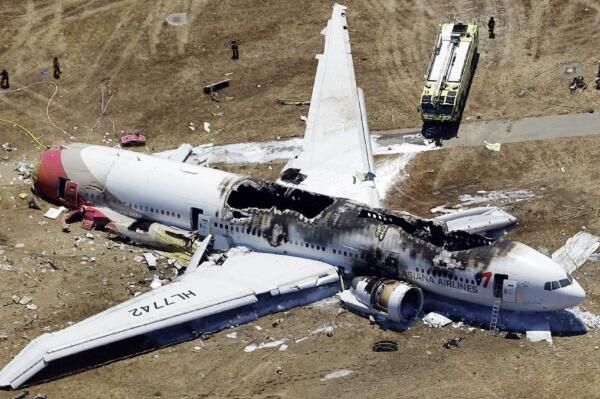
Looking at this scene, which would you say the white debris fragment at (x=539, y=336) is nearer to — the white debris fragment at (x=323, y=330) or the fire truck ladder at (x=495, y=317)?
the fire truck ladder at (x=495, y=317)

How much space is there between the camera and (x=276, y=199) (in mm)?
56281

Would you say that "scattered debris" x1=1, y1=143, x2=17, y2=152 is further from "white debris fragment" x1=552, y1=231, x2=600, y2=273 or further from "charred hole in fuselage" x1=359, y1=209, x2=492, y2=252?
"white debris fragment" x1=552, y1=231, x2=600, y2=273

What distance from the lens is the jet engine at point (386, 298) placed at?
51031mm

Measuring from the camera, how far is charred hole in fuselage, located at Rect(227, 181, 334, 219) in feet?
182

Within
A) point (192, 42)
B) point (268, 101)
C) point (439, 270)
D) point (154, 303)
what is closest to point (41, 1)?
point (192, 42)

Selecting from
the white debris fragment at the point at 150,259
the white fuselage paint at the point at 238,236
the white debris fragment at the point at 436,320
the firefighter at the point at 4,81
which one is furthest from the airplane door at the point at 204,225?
the firefighter at the point at 4,81

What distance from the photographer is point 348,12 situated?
79062mm

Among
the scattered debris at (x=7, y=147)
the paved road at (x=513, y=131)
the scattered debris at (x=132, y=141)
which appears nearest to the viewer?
the scattered debris at (x=7, y=147)

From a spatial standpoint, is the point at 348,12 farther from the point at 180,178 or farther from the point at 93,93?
the point at 180,178

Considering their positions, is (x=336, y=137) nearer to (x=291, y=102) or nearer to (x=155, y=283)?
(x=291, y=102)

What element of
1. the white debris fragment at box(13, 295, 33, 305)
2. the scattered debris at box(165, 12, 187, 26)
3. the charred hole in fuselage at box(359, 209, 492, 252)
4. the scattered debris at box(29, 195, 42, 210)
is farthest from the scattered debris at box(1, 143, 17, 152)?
the charred hole in fuselage at box(359, 209, 492, 252)

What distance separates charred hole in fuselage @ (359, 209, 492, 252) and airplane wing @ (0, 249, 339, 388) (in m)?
4.06

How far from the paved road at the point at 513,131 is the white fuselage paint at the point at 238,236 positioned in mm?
14568

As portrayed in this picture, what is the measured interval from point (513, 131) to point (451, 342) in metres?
21.0
